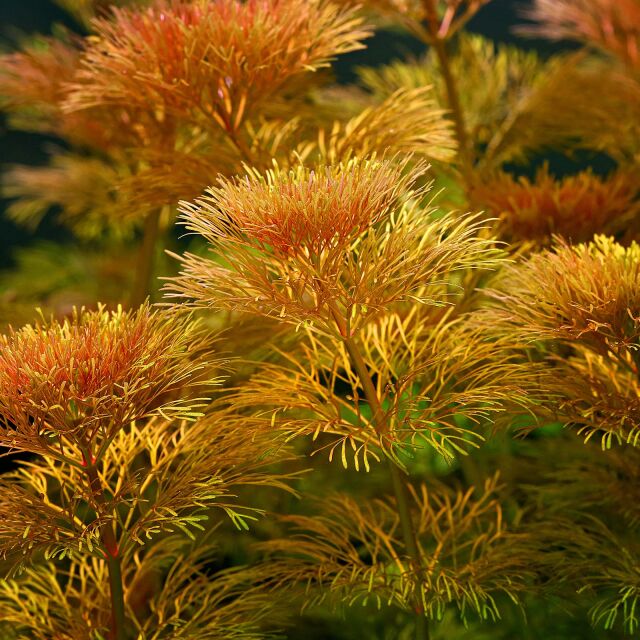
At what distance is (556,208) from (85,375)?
0.55 m

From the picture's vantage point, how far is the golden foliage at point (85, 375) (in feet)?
1.95

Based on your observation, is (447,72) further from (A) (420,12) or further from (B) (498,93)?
(B) (498,93)

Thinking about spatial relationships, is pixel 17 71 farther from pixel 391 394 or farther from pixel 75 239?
pixel 75 239

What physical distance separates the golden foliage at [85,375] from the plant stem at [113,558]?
0.02m

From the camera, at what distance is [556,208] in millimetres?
919

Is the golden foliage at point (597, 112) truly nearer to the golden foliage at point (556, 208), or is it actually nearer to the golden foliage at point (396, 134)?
the golden foliage at point (556, 208)

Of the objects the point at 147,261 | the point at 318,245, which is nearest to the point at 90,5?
the point at 147,261

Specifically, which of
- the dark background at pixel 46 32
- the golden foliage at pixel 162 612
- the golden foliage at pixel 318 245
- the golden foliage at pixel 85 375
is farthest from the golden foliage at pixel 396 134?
the dark background at pixel 46 32

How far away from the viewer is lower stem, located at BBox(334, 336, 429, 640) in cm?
67

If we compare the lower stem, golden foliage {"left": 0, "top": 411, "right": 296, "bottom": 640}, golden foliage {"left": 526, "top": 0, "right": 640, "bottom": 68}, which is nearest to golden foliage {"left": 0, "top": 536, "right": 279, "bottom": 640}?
golden foliage {"left": 0, "top": 411, "right": 296, "bottom": 640}

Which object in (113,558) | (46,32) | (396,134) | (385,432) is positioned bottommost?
(46,32)

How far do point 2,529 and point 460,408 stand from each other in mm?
361

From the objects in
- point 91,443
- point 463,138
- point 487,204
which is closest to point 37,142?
point 463,138

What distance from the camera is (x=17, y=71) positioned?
1.08m
